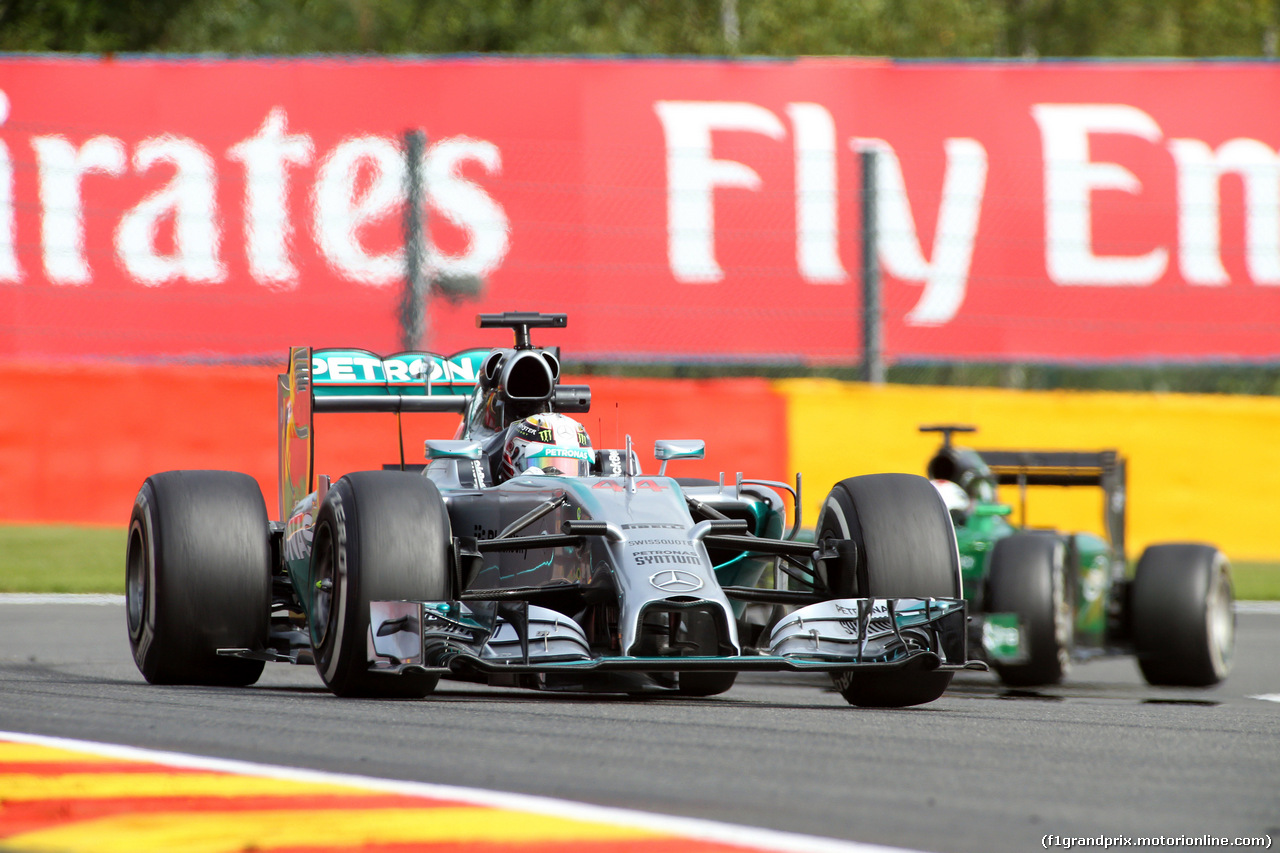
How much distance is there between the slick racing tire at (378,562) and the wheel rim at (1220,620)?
443cm

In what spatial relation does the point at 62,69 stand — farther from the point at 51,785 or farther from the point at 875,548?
the point at 51,785

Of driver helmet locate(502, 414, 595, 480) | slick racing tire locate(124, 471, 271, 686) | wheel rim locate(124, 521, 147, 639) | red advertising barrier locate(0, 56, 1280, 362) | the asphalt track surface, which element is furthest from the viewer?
red advertising barrier locate(0, 56, 1280, 362)

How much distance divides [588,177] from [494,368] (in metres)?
6.63

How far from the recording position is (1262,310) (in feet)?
48.1

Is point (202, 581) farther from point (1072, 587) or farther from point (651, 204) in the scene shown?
point (651, 204)

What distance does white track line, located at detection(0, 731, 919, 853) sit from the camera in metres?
3.83

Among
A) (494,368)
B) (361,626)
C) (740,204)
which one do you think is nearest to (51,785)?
(361,626)

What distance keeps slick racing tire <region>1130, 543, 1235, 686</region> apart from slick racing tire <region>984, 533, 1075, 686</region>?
32.0 inches

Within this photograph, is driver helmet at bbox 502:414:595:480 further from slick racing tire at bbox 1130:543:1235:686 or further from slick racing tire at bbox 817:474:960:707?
slick racing tire at bbox 1130:543:1235:686

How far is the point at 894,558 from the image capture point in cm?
671

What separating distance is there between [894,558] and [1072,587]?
276 centimetres

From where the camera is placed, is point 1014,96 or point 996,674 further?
point 1014,96

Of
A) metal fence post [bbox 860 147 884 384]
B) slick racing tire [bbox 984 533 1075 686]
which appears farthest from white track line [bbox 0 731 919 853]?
metal fence post [bbox 860 147 884 384]

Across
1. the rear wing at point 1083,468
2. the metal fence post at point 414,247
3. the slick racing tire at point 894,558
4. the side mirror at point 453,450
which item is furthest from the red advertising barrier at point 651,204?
the slick racing tire at point 894,558
